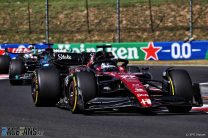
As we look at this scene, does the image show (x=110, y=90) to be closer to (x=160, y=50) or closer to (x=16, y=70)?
(x=16, y=70)

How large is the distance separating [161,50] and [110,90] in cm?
1753

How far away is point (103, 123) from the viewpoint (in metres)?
10.4

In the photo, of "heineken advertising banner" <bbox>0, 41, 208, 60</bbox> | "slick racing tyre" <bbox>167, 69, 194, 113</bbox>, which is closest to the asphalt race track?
"slick racing tyre" <bbox>167, 69, 194, 113</bbox>

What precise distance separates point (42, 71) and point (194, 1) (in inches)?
1151

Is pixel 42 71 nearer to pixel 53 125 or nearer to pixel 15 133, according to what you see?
pixel 53 125

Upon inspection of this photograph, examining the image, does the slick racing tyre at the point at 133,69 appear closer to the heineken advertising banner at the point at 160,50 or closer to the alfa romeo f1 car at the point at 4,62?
the alfa romeo f1 car at the point at 4,62

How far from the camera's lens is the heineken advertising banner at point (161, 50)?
29016 millimetres

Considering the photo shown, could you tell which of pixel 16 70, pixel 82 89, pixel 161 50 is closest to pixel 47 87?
pixel 82 89

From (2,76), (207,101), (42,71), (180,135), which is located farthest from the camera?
(2,76)

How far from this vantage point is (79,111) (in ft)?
38.5

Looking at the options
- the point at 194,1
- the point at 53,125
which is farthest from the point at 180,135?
the point at 194,1

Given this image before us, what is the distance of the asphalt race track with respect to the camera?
9.09 metres

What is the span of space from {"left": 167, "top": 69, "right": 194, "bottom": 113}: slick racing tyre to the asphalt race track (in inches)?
6.7

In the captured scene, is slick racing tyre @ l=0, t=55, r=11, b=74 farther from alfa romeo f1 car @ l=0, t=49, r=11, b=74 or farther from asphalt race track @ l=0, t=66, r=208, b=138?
asphalt race track @ l=0, t=66, r=208, b=138
